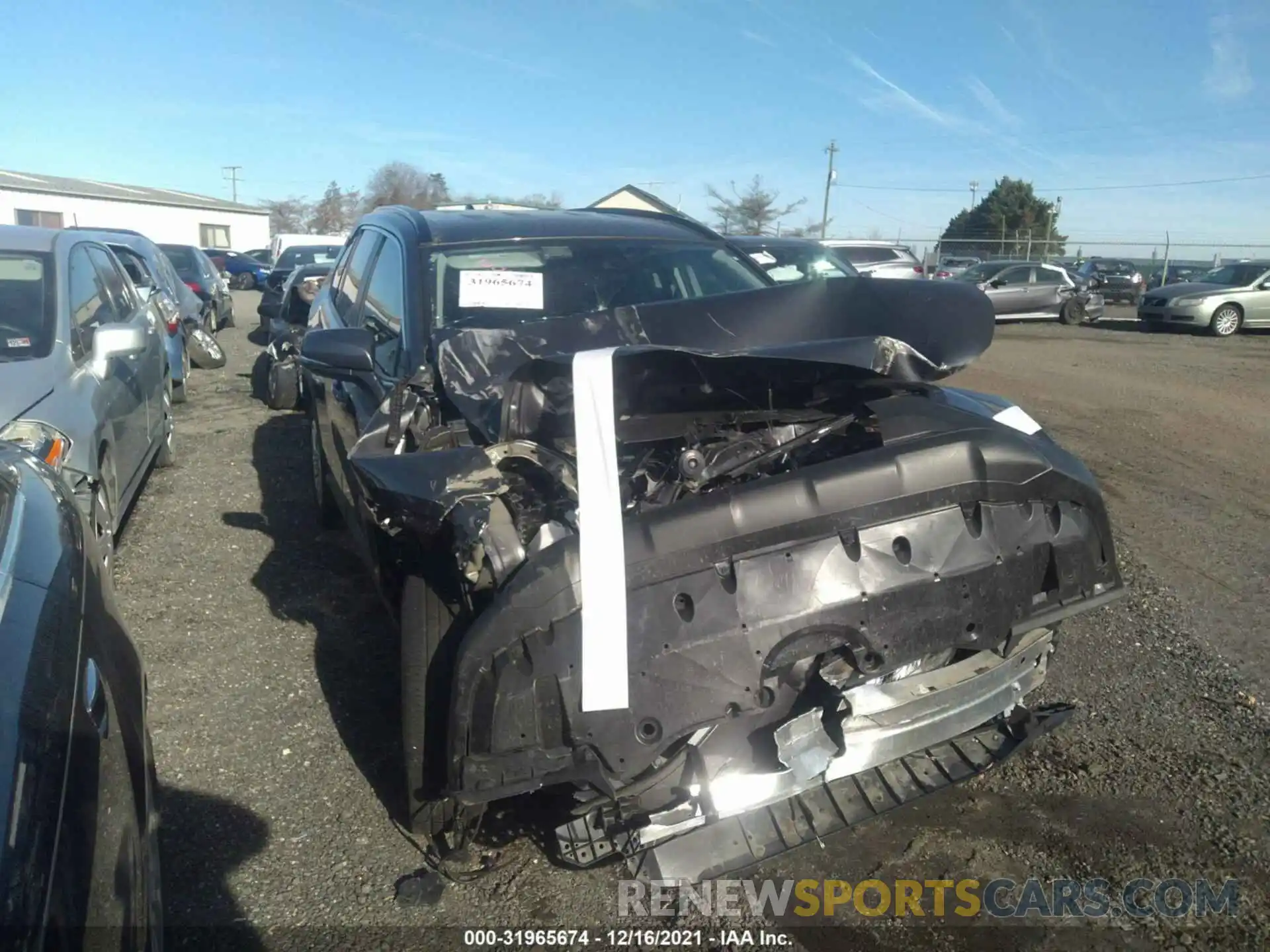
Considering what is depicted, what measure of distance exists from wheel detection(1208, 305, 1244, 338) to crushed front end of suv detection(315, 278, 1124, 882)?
1983 centimetres

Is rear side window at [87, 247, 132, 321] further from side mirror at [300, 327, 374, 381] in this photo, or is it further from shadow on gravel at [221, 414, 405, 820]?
side mirror at [300, 327, 374, 381]

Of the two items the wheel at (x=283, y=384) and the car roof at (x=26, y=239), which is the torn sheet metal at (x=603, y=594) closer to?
the car roof at (x=26, y=239)

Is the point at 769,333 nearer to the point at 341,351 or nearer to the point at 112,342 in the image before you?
the point at 341,351

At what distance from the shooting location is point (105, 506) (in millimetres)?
4555

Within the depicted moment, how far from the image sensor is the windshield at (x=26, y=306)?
452cm

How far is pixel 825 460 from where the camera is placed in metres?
2.68

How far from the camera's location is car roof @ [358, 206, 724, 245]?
4.21 m

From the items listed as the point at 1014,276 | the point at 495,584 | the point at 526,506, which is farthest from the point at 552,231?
the point at 1014,276

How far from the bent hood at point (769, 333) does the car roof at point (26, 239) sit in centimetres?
318

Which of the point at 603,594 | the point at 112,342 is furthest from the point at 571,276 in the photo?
the point at 112,342

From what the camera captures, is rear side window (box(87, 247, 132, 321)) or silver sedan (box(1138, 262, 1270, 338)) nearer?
rear side window (box(87, 247, 132, 321))

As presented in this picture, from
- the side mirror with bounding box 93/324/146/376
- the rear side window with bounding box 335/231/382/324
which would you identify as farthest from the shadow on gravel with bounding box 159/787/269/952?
the side mirror with bounding box 93/324/146/376

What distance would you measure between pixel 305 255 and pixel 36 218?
34.5 m

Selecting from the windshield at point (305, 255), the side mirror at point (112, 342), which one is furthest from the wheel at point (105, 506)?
the windshield at point (305, 255)
